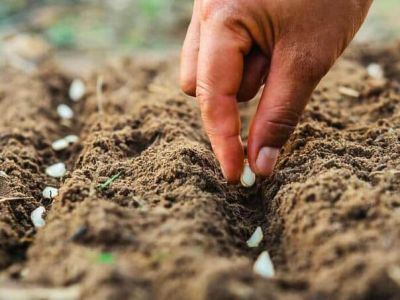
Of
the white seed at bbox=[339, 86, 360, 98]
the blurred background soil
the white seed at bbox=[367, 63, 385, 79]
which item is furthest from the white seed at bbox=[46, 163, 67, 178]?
the white seed at bbox=[367, 63, 385, 79]

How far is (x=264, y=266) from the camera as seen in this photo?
1.46m

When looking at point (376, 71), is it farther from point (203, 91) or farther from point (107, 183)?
point (107, 183)

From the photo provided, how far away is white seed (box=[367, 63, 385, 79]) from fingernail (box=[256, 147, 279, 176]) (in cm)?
120

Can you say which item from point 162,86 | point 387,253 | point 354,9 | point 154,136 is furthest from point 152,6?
point 387,253

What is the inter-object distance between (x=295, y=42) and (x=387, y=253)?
0.69m

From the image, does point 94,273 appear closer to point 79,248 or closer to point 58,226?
point 79,248

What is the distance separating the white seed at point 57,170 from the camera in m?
2.11

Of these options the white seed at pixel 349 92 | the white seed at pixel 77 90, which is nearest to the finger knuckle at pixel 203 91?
the white seed at pixel 349 92

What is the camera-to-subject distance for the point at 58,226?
1516 mm

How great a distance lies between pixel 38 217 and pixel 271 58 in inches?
33.9

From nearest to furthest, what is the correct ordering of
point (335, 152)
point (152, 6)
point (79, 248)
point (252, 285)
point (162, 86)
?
1. point (252, 285)
2. point (79, 248)
3. point (335, 152)
4. point (162, 86)
5. point (152, 6)

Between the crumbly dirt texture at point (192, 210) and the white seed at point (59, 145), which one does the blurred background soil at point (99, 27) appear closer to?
the white seed at point (59, 145)

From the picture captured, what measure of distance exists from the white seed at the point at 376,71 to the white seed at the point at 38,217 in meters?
1.72

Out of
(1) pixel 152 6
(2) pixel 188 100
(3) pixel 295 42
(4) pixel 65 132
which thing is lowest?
(1) pixel 152 6
